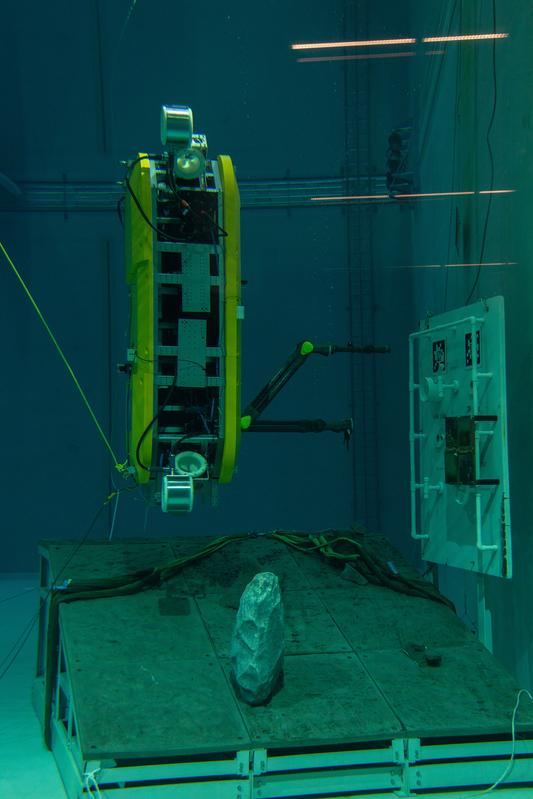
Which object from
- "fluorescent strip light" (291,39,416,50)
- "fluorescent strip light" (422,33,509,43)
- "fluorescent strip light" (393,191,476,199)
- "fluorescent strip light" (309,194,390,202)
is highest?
"fluorescent strip light" (291,39,416,50)

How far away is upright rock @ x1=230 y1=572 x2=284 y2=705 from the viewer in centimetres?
336

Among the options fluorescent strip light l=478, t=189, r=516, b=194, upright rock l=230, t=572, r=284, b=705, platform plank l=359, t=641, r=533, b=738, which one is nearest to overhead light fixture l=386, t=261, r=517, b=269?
fluorescent strip light l=478, t=189, r=516, b=194

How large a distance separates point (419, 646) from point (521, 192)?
2543 millimetres

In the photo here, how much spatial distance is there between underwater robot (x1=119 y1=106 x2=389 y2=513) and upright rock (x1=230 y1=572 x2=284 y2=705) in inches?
40.0

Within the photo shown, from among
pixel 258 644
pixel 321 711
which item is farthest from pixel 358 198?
pixel 321 711

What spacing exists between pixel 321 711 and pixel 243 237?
18.8ft

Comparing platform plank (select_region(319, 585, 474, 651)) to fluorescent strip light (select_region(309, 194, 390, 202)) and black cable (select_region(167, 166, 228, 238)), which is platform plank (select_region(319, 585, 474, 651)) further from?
fluorescent strip light (select_region(309, 194, 390, 202))

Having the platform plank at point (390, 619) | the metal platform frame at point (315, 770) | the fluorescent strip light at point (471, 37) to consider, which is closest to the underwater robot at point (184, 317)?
the platform plank at point (390, 619)

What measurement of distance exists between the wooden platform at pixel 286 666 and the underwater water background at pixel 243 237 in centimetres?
340

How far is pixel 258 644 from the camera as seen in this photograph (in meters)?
3.40

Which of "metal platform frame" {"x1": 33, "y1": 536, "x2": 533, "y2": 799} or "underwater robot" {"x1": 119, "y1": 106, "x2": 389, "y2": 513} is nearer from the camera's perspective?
"metal platform frame" {"x1": 33, "y1": 536, "x2": 533, "y2": 799}

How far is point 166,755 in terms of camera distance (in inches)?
121

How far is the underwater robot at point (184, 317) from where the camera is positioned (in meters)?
4.46

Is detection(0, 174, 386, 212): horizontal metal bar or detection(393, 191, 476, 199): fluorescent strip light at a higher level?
detection(0, 174, 386, 212): horizontal metal bar
